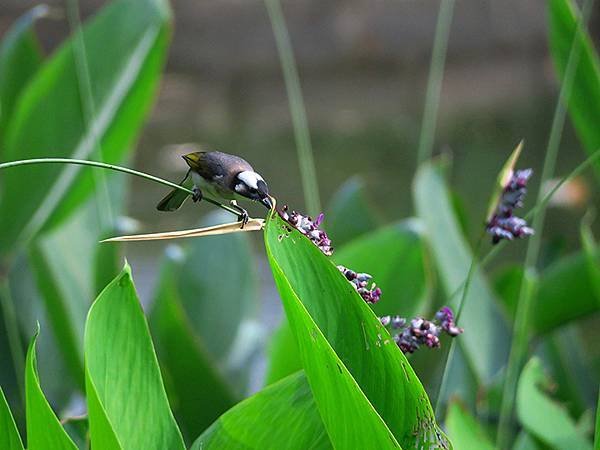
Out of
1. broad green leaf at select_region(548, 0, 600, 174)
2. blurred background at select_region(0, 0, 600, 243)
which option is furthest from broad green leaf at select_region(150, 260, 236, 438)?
blurred background at select_region(0, 0, 600, 243)

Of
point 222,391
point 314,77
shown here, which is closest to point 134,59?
point 222,391

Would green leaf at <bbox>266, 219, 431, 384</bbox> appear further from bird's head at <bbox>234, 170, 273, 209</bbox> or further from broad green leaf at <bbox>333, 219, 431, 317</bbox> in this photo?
bird's head at <bbox>234, 170, 273, 209</bbox>

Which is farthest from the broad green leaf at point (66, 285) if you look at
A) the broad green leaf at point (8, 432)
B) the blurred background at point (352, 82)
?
the blurred background at point (352, 82)

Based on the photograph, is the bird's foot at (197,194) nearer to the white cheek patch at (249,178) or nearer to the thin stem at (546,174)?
the white cheek patch at (249,178)

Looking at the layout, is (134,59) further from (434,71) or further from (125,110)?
(434,71)

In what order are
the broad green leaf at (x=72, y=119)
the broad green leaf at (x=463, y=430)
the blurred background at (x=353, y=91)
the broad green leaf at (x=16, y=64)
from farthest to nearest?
the blurred background at (x=353, y=91) → the broad green leaf at (x=16, y=64) → the broad green leaf at (x=72, y=119) → the broad green leaf at (x=463, y=430)

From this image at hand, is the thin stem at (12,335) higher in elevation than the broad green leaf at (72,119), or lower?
lower

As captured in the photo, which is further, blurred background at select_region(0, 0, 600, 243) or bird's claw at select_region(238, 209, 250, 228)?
blurred background at select_region(0, 0, 600, 243)

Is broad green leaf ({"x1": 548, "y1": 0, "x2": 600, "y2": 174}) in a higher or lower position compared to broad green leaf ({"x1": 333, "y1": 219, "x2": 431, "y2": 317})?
higher
